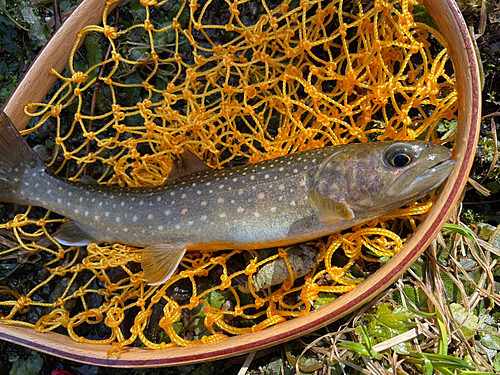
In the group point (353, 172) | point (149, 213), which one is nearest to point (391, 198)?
point (353, 172)

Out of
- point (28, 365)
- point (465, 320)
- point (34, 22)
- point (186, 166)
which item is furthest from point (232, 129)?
point (28, 365)

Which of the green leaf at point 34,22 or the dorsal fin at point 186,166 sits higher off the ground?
the green leaf at point 34,22

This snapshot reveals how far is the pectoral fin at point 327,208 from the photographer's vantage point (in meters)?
2.13

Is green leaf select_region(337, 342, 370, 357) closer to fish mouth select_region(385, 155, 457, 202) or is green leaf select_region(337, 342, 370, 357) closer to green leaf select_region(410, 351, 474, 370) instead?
green leaf select_region(410, 351, 474, 370)

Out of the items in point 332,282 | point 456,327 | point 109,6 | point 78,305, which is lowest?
point 456,327

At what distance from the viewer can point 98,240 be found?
2830 millimetres

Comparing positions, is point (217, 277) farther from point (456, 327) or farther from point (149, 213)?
point (456, 327)

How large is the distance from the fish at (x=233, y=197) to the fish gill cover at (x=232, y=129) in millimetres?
165

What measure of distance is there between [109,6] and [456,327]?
11.1 feet

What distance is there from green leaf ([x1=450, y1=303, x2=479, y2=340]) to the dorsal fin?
6.37 feet

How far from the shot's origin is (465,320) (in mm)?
2135

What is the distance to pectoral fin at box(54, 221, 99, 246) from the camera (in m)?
2.83

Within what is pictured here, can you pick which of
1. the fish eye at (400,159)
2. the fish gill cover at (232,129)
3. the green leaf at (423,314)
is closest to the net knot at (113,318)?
the fish gill cover at (232,129)

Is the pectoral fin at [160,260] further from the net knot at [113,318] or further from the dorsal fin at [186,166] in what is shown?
the dorsal fin at [186,166]
